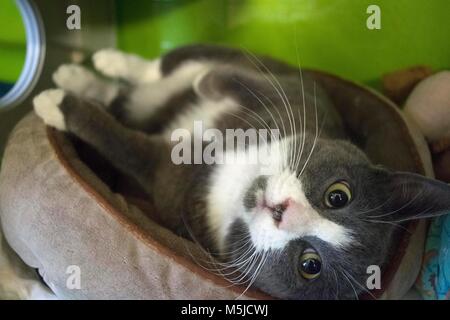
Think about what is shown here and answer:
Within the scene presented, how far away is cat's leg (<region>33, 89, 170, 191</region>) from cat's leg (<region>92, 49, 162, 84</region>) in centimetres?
33

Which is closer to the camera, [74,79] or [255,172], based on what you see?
[255,172]

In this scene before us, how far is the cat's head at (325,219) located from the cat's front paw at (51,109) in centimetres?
56

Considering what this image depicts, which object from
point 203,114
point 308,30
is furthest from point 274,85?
point 308,30

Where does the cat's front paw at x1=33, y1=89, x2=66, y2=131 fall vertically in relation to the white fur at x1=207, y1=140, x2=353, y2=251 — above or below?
above

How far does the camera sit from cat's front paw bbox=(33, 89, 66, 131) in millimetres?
1236

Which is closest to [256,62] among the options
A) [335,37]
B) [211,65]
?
[211,65]

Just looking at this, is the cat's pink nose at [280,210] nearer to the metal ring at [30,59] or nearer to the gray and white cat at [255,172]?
the gray and white cat at [255,172]

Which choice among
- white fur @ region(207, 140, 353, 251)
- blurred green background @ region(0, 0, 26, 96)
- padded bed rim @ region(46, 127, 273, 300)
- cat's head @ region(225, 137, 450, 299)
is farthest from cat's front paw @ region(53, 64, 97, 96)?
cat's head @ region(225, 137, 450, 299)

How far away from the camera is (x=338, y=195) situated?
1.00 meters

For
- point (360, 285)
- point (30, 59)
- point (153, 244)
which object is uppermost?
point (30, 59)

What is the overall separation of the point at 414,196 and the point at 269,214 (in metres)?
0.33

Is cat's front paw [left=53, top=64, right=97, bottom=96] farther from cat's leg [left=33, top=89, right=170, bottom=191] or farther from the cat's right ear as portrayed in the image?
the cat's right ear

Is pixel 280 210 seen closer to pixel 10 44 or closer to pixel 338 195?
pixel 338 195

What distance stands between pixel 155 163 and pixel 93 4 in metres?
0.60
